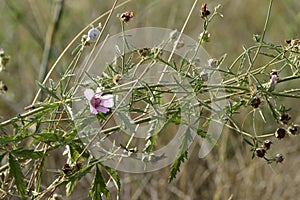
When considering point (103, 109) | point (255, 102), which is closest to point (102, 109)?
point (103, 109)

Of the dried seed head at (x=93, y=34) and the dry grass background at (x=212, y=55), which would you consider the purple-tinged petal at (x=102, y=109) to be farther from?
the dry grass background at (x=212, y=55)

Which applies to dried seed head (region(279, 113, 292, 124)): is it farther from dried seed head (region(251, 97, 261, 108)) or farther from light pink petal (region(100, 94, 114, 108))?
light pink petal (region(100, 94, 114, 108))

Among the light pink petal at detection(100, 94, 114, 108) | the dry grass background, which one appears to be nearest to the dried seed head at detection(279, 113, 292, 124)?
the light pink petal at detection(100, 94, 114, 108)

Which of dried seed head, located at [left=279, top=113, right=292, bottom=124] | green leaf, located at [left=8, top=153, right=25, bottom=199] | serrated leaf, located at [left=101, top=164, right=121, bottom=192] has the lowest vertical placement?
green leaf, located at [left=8, top=153, right=25, bottom=199]

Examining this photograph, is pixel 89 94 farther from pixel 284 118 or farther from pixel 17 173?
pixel 284 118

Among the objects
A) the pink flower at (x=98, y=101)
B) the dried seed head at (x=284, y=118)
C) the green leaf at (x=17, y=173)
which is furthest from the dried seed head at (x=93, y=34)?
the dried seed head at (x=284, y=118)

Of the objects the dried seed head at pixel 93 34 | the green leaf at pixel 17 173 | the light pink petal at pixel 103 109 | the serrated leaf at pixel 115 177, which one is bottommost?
the green leaf at pixel 17 173
